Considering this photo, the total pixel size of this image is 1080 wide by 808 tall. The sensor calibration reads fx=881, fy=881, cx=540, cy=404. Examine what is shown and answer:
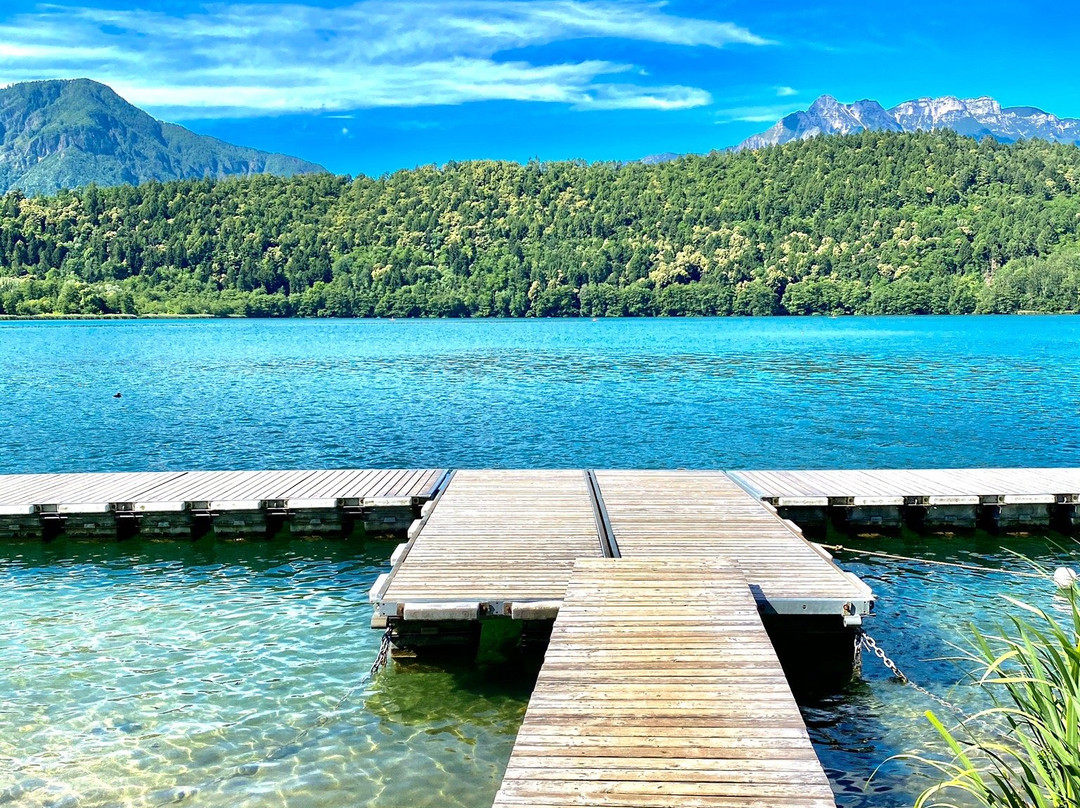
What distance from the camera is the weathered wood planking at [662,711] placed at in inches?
246

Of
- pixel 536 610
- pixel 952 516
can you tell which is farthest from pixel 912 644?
pixel 952 516

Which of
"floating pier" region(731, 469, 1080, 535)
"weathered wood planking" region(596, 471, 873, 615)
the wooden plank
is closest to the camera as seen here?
"weathered wood planking" region(596, 471, 873, 615)

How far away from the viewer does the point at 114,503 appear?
17.2 meters

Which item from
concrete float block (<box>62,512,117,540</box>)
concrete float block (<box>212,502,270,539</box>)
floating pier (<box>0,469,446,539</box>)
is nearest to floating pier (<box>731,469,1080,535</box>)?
floating pier (<box>0,469,446,539</box>)

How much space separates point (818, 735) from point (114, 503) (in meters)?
13.7

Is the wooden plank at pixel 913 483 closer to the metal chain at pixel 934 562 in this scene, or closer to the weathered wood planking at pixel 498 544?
the metal chain at pixel 934 562

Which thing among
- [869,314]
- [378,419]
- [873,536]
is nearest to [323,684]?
[873,536]

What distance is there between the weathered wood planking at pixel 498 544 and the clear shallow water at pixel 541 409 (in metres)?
9.27

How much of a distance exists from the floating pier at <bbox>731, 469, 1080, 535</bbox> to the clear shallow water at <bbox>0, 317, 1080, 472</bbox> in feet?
24.8

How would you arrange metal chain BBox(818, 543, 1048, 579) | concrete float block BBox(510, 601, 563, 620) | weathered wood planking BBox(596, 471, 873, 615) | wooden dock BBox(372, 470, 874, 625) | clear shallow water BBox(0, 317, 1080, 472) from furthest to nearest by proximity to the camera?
clear shallow water BBox(0, 317, 1080, 472) < metal chain BBox(818, 543, 1048, 579) < weathered wood planking BBox(596, 471, 873, 615) < wooden dock BBox(372, 470, 874, 625) < concrete float block BBox(510, 601, 563, 620)

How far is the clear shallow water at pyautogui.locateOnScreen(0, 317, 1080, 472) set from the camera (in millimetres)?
27703

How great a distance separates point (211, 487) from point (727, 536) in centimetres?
1116

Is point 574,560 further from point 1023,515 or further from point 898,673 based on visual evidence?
point 1023,515

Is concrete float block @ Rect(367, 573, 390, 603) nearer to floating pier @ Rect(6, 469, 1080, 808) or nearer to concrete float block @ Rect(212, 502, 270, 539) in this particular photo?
floating pier @ Rect(6, 469, 1080, 808)
